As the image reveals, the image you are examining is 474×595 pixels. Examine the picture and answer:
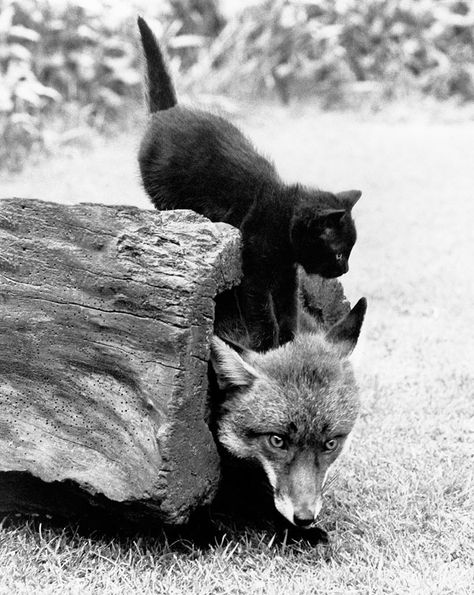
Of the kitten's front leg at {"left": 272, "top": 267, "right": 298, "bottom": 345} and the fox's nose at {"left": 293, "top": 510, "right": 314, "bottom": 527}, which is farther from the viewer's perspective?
the kitten's front leg at {"left": 272, "top": 267, "right": 298, "bottom": 345}

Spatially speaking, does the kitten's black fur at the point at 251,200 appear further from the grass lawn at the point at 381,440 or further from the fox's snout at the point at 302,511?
the fox's snout at the point at 302,511

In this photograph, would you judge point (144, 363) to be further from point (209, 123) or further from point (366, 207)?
point (366, 207)

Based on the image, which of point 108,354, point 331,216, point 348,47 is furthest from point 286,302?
point 348,47

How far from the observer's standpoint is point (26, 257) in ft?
13.4

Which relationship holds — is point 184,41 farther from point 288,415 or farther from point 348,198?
point 288,415

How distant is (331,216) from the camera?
555cm

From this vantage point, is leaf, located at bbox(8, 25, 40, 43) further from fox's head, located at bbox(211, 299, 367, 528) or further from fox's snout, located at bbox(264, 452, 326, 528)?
fox's snout, located at bbox(264, 452, 326, 528)

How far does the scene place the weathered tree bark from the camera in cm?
374

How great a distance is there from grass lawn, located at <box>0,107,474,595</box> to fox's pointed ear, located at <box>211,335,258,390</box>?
80 cm

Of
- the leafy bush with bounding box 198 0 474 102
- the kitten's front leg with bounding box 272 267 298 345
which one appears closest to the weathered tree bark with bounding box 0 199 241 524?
the kitten's front leg with bounding box 272 267 298 345

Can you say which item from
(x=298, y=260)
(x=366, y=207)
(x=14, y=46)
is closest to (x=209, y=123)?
(x=298, y=260)

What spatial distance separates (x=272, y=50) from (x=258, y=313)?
37.8 feet

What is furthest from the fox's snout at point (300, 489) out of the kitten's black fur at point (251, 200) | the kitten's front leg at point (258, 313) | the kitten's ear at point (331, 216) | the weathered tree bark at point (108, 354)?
the kitten's ear at point (331, 216)

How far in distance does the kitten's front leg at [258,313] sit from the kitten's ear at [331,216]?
2.23 feet
